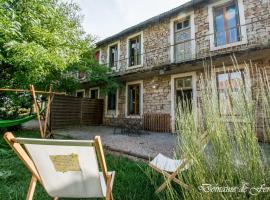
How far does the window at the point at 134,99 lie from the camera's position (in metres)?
11.3

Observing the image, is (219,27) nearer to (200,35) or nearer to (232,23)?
(232,23)

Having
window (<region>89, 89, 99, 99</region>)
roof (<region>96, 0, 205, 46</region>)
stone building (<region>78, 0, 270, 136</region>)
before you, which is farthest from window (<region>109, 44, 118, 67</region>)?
window (<region>89, 89, 99, 99</region>)

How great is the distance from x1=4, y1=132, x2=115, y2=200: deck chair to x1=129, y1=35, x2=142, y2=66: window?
33.9ft

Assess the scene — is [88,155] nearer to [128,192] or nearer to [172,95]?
[128,192]

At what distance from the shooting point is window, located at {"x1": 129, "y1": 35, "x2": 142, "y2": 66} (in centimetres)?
1177

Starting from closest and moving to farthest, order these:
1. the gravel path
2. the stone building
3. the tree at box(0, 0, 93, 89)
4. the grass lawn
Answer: the grass lawn
the gravel path
the tree at box(0, 0, 93, 89)
the stone building

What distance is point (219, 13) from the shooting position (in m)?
8.44

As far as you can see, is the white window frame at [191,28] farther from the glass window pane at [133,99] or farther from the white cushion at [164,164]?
the white cushion at [164,164]

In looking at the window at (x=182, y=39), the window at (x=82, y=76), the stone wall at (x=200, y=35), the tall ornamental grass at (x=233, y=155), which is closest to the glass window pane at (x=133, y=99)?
the stone wall at (x=200, y=35)

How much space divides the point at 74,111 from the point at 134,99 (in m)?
3.69

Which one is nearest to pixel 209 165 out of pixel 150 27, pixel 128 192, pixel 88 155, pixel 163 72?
pixel 88 155

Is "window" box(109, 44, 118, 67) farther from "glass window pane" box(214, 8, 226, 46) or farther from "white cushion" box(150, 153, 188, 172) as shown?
"white cushion" box(150, 153, 188, 172)

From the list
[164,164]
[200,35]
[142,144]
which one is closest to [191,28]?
[200,35]

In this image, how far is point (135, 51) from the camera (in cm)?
1208
